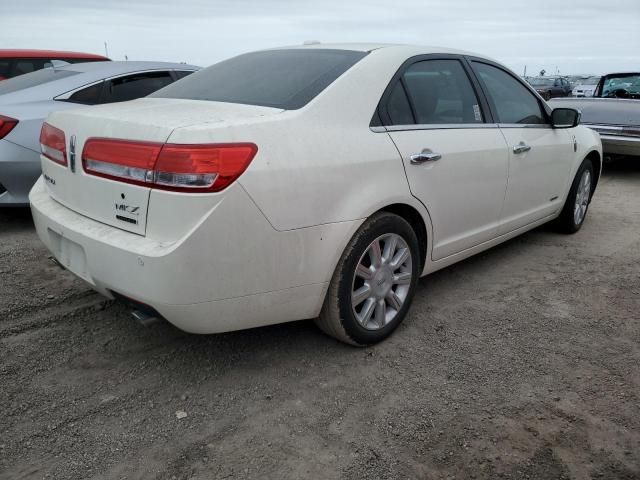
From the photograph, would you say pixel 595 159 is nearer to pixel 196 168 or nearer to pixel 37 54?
pixel 196 168

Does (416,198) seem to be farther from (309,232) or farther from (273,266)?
(273,266)

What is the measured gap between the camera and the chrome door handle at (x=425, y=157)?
114 inches

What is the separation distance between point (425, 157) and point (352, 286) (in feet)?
2.65

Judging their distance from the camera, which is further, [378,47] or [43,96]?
[43,96]

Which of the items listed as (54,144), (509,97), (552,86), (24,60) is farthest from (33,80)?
(552,86)

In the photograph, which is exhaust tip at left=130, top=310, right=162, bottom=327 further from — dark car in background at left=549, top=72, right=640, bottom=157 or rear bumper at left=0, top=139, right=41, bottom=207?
dark car in background at left=549, top=72, right=640, bottom=157

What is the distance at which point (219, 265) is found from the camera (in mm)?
2195

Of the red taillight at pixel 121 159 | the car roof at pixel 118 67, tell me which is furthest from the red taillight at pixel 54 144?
the car roof at pixel 118 67

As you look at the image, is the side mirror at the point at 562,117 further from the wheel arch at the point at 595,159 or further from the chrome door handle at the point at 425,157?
the chrome door handle at the point at 425,157

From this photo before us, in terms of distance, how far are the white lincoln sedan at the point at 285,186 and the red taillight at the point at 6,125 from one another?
1.71m

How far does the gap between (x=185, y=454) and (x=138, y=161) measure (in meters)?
1.16

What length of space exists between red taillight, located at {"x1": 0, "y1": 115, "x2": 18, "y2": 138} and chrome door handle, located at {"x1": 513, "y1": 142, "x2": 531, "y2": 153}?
3.80 meters

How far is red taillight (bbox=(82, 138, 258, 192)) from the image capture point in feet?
6.95

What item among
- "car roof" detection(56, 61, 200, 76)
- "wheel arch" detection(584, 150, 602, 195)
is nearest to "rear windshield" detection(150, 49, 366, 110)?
"car roof" detection(56, 61, 200, 76)
